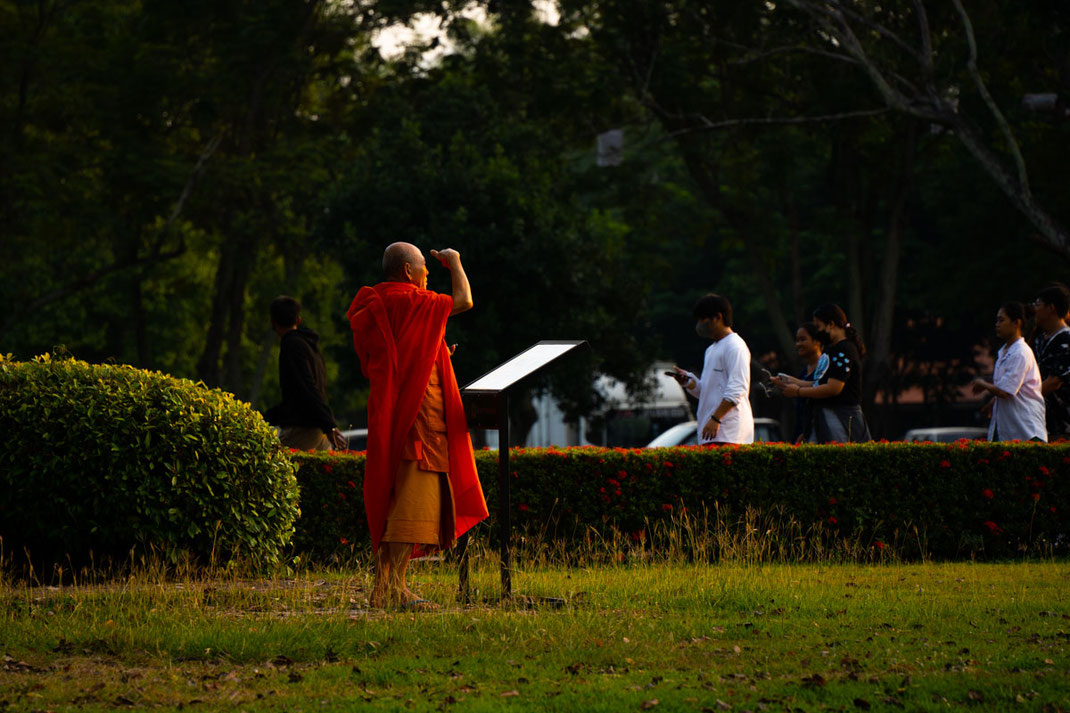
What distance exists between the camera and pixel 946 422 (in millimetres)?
49688

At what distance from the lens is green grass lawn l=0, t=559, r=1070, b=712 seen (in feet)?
17.7

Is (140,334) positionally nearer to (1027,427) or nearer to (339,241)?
(339,241)

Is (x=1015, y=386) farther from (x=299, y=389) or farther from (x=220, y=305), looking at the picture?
(x=220, y=305)

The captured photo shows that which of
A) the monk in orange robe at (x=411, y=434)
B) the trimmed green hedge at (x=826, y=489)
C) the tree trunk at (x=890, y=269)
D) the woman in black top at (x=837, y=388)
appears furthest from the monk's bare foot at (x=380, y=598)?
the tree trunk at (x=890, y=269)

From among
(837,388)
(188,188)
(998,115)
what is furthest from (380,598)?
(188,188)

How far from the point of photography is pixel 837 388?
10922 millimetres

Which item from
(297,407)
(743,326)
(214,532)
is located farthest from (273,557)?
(743,326)

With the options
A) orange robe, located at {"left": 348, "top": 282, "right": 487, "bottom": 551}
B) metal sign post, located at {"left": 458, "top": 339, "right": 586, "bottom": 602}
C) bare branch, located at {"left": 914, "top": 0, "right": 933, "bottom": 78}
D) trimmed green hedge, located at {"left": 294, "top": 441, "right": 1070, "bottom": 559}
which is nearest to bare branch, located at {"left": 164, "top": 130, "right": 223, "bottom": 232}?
bare branch, located at {"left": 914, "top": 0, "right": 933, "bottom": 78}

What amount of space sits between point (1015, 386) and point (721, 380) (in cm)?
257

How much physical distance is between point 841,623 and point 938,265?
25274 mm

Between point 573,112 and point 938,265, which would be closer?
point 573,112

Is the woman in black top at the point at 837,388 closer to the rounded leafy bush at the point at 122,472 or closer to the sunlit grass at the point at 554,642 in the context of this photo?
the sunlit grass at the point at 554,642

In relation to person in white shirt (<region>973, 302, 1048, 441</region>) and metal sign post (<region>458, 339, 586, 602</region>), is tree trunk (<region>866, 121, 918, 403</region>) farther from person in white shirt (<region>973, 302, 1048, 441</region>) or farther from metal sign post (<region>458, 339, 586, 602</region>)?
metal sign post (<region>458, 339, 586, 602</region>)

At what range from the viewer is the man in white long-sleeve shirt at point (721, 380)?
33.6 ft
